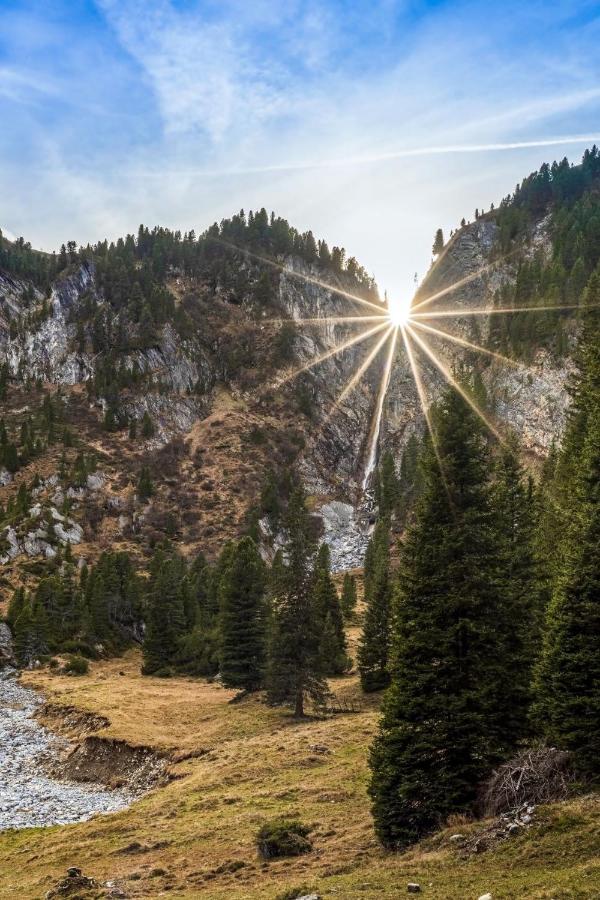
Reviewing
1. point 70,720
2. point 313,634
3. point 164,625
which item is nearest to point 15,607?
point 164,625

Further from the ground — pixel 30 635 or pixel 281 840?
pixel 30 635

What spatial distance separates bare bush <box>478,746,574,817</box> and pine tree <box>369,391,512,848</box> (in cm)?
124

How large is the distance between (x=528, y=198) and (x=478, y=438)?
195441 mm

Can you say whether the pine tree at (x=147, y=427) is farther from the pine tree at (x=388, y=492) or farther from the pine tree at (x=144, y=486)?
the pine tree at (x=388, y=492)

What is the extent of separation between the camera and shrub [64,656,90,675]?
6412 cm

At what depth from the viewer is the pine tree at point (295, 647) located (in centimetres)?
4166

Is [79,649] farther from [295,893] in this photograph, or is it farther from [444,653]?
[295,893]

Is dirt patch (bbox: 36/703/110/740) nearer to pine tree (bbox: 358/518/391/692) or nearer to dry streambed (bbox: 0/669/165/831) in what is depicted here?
dry streambed (bbox: 0/669/165/831)

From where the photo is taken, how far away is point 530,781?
1539 centimetres

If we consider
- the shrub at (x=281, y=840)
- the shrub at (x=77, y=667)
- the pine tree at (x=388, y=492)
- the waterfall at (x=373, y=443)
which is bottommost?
the shrub at (x=77, y=667)

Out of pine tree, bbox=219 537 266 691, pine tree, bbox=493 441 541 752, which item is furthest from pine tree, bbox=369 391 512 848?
pine tree, bbox=219 537 266 691

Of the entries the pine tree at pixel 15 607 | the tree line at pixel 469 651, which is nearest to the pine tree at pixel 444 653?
the tree line at pixel 469 651

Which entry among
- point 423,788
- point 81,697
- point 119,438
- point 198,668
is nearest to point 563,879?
point 423,788

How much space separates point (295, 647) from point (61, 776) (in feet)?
52.5
